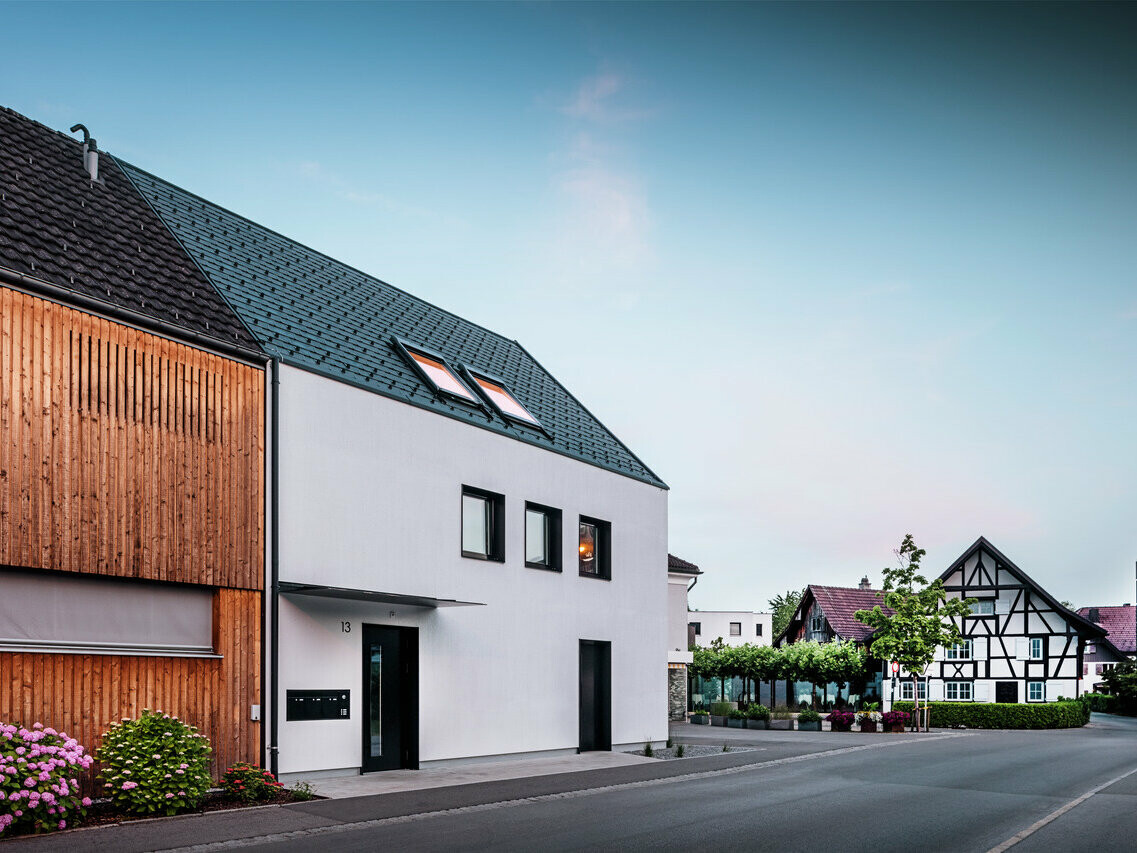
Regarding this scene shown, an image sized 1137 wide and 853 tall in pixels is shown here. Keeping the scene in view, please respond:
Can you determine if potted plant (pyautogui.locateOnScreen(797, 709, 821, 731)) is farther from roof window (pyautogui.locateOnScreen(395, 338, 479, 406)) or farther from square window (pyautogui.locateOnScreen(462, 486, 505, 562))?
roof window (pyautogui.locateOnScreen(395, 338, 479, 406))

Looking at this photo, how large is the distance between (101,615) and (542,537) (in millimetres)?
10203

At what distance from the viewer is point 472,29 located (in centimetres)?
1566

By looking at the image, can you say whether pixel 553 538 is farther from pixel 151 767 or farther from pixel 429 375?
pixel 151 767

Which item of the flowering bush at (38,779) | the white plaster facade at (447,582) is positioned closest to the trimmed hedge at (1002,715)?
the white plaster facade at (447,582)

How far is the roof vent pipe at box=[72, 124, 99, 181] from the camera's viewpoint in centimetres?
1662

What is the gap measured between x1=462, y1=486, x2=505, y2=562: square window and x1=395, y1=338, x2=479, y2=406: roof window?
1.76m

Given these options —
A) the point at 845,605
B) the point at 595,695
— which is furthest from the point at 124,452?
the point at 845,605

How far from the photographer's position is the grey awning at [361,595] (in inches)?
598

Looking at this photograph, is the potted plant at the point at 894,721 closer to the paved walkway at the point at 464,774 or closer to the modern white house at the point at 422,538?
the modern white house at the point at 422,538

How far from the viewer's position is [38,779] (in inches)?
430

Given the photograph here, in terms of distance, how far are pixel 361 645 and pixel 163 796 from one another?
5063 mm

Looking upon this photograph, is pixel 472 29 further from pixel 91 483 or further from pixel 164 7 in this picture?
pixel 91 483

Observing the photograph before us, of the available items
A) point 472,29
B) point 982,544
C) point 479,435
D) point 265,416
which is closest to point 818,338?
point 479,435

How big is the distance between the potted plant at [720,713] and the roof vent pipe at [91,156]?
28921 millimetres
